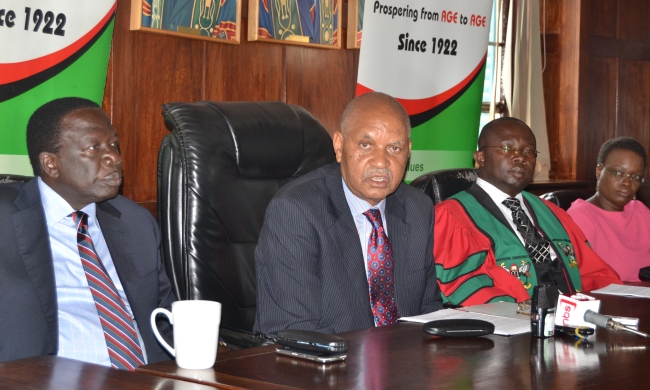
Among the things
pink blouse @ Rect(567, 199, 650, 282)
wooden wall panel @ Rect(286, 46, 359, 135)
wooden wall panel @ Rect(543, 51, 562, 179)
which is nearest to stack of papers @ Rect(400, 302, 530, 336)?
pink blouse @ Rect(567, 199, 650, 282)

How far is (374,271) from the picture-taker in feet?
7.19

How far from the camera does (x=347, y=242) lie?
2148mm

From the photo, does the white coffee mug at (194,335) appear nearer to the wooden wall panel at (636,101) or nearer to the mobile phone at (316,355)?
the mobile phone at (316,355)

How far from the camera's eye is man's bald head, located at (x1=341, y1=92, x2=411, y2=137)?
2.27 metres

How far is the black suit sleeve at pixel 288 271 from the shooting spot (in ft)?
6.52

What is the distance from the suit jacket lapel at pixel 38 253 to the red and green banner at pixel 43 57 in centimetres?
86

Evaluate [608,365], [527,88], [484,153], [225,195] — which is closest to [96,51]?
[225,195]

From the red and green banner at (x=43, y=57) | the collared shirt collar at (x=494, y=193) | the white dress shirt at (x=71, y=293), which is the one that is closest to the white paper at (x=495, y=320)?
the white dress shirt at (x=71, y=293)

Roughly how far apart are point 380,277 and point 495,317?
0.38 m

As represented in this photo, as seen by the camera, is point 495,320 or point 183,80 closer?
point 495,320

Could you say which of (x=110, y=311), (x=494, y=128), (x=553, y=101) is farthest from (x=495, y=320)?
(x=553, y=101)

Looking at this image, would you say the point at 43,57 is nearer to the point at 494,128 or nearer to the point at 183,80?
the point at 183,80

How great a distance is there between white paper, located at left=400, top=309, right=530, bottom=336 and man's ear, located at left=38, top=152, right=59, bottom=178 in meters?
0.97

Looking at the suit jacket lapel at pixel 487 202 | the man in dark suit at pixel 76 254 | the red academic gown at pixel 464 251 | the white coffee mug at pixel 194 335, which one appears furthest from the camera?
the suit jacket lapel at pixel 487 202
